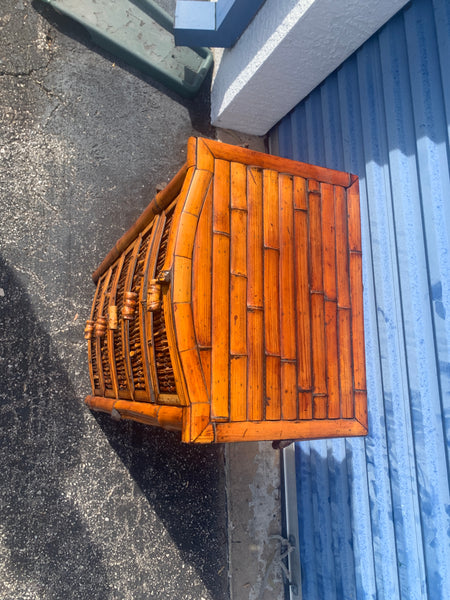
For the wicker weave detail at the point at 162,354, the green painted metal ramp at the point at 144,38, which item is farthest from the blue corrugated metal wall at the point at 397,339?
the green painted metal ramp at the point at 144,38

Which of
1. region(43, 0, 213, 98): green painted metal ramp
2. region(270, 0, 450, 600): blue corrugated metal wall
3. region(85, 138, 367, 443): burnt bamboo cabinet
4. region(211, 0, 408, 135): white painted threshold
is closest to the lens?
region(85, 138, 367, 443): burnt bamboo cabinet

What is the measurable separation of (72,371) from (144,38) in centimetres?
241

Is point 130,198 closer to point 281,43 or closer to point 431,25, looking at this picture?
point 281,43

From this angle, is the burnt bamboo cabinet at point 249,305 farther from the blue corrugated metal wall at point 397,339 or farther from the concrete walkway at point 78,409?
the concrete walkway at point 78,409

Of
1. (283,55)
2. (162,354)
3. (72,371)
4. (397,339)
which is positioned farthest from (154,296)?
(283,55)

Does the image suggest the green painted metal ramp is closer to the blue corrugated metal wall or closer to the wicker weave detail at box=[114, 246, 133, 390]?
the blue corrugated metal wall

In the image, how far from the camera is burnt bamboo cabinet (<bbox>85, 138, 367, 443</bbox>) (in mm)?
1346

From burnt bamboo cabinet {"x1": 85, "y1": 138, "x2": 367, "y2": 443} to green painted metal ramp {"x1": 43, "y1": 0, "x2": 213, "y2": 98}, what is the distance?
201cm

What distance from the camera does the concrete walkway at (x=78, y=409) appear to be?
251 cm

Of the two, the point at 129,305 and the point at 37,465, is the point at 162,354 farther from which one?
the point at 37,465

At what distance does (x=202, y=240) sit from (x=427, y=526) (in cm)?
153

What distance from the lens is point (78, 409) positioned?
268 cm

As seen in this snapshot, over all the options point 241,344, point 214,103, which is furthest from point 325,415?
point 214,103

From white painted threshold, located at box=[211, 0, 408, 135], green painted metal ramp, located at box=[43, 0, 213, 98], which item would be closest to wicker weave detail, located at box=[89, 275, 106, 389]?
white painted threshold, located at box=[211, 0, 408, 135]
